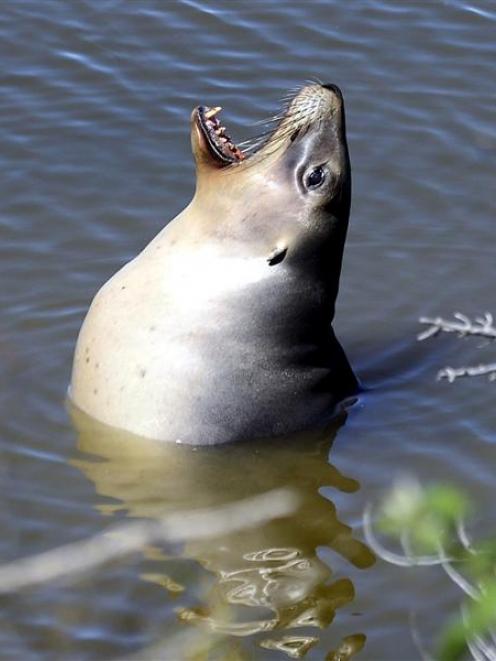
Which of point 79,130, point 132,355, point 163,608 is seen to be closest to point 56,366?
point 132,355

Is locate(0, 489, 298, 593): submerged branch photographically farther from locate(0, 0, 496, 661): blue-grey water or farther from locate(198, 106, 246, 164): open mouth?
locate(198, 106, 246, 164): open mouth

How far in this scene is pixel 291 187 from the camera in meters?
6.75

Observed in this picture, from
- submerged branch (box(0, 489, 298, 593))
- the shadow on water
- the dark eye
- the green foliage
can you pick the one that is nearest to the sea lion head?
the dark eye

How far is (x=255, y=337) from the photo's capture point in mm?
6809

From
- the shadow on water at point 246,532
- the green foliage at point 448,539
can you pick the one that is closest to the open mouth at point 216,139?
the shadow on water at point 246,532

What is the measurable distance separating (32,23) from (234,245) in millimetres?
4914

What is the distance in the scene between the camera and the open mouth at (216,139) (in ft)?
22.6

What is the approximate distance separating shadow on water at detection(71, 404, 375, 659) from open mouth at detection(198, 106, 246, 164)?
1.28 meters

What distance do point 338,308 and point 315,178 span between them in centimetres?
158

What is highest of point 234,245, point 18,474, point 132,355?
point 234,245

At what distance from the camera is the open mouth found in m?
6.88

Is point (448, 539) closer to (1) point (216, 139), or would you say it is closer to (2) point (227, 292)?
(2) point (227, 292)

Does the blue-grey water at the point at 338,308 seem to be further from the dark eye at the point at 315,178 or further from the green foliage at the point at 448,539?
the green foliage at the point at 448,539

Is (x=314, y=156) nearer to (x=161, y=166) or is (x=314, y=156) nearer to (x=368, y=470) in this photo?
(x=368, y=470)
